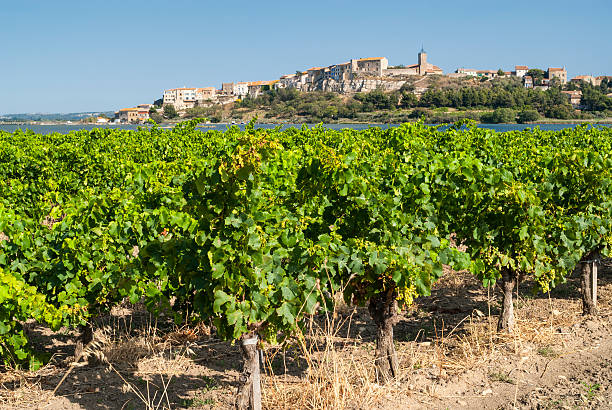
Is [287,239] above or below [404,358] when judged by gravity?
above

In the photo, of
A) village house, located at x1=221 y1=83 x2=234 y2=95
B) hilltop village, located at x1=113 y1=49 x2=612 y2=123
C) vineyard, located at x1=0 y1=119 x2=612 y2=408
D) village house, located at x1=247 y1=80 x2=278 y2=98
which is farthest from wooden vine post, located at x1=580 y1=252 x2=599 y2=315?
village house, located at x1=221 y1=83 x2=234 y2=95

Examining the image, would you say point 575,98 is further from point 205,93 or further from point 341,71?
point 205,93

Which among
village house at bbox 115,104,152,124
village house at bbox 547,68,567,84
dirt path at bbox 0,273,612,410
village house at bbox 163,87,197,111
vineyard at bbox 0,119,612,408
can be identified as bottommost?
dirt path at bbox 0,273,612,410

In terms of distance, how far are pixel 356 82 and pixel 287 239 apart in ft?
516

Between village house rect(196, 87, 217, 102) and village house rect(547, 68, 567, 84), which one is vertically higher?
village house rect(547, 68, 567, 84)

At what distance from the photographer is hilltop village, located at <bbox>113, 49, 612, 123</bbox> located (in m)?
146

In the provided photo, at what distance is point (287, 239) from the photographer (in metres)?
4.28

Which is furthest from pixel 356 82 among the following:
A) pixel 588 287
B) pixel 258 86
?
pixel 588 287

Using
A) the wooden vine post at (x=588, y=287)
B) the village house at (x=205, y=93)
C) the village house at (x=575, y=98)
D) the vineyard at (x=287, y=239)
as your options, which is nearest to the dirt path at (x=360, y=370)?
the wooden vine post at (x=588, y=287)

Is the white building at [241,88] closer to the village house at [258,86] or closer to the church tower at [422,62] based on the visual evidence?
the village house at [258,86]

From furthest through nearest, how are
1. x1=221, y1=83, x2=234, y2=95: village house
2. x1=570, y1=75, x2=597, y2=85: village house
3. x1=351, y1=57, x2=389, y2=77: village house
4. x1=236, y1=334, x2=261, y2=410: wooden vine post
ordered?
1. x1=221, y1=83, x2=234, y2=95: village house
2. x1=351, y1=57, x2=389, y2=77: village house
3. x1=570, y1=75, x2=597, y2=85: village house
4. x1=236, y1=334, x2=261, y2=410: wooden vine post

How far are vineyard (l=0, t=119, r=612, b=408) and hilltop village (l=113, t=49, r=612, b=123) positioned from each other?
120 meters

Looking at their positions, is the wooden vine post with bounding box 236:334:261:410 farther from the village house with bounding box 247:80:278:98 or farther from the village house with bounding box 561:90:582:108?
the village house with bounding box 247:80:278:98

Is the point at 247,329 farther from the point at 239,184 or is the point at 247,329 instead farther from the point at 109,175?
the point at 109,175
